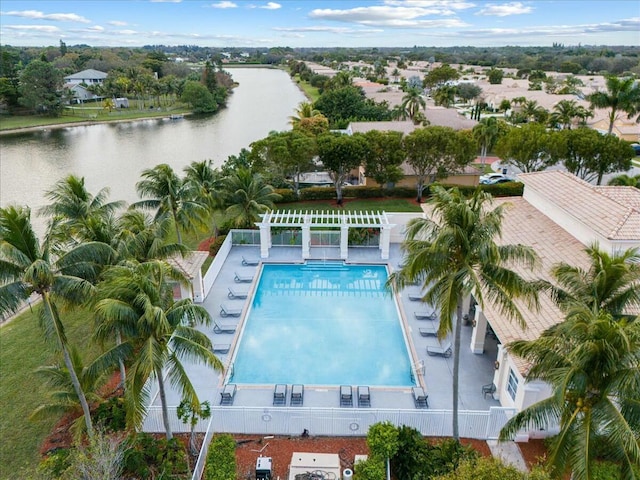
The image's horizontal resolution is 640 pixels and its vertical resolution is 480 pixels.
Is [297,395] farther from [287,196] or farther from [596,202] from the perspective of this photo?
[287,196]

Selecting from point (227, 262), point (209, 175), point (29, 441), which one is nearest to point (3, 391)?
point (29, 441)

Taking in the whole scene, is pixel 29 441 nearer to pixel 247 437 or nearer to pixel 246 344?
pixel 247 437

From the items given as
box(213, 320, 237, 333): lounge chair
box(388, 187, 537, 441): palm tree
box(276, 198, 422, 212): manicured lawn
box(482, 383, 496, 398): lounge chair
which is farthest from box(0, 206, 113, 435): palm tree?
box(276, 198, 422, 212): manicured lawn

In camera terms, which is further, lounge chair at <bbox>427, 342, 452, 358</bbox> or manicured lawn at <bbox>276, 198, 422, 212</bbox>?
manicured lawn at <bbox>276, 198, 422, 212</bbox>

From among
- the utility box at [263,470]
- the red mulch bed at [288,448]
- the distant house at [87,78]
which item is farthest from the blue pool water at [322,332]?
the distant house at [87,78]

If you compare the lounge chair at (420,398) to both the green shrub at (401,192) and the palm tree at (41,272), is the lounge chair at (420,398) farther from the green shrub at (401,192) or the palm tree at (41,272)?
the green shrub at (401,192)

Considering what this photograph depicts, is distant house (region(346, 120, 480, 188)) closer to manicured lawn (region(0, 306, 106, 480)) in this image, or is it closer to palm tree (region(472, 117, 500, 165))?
palm tree (region(472, 117, 500, 165))
